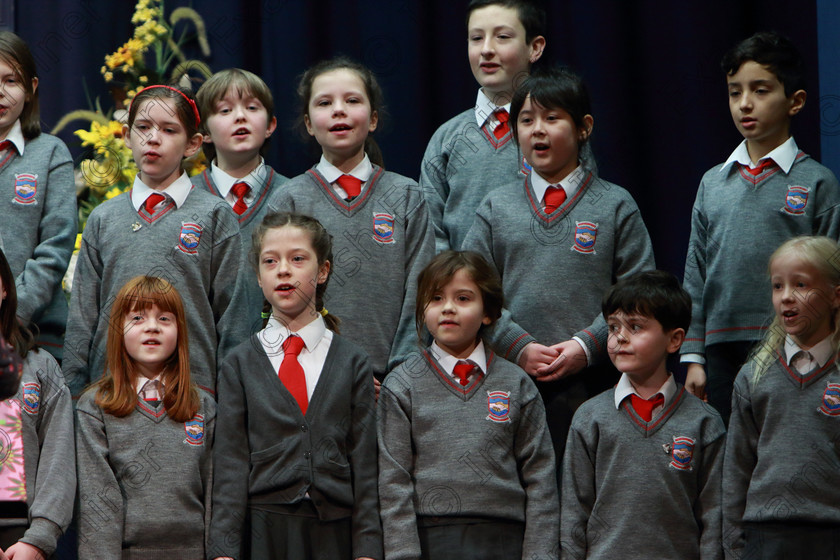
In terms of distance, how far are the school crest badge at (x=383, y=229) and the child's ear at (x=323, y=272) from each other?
243 mm

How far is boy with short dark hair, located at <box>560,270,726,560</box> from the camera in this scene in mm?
2801

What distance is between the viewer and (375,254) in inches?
127

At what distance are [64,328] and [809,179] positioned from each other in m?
2.27

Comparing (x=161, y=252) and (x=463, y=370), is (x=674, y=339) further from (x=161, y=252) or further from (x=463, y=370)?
(x=161, y=252)

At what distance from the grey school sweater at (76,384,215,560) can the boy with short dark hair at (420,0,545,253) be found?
3.52 ft

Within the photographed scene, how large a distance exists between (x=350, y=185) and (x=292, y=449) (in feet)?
2.99

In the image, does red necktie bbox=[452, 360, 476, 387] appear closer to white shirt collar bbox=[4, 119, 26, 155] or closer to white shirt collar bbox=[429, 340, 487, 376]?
white shirt collar bbox=[429, 340, 487, 376]

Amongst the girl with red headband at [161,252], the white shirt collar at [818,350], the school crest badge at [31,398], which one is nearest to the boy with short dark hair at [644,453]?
the white shirt collar at [818,350]

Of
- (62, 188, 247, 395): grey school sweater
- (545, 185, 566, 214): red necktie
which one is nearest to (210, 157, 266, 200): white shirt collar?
(62, 188, 247, 395): grey school sweater

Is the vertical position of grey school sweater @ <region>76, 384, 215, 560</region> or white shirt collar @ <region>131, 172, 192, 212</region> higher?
white shirt collar @ <region>131, 172, 192, 212</region>

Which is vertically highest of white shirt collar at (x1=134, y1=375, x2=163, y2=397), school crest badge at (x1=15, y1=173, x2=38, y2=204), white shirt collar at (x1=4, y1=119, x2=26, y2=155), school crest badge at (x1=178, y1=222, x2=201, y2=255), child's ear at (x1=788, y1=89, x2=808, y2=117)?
white shirt collar at (x1=4, y1=119, x2=26, y2=155)

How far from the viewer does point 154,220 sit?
3.17m

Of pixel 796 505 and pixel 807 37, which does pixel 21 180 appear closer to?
pixel 796 505

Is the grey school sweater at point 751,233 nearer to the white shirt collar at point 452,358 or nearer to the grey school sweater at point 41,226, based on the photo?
the white shirt collar at point 452,358
